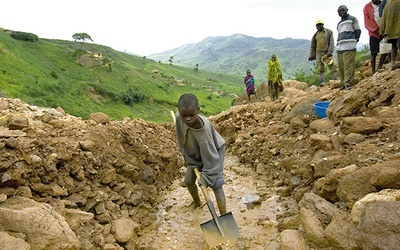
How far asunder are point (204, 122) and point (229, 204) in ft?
5.81

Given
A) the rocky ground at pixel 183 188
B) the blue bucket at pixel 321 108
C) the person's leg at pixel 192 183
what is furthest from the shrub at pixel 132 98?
the person's leg at pixel 192 183

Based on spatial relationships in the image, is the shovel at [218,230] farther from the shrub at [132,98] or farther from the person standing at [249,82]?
the shrub at [132,98]

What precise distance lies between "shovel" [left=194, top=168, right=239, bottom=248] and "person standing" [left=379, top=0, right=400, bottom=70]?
4438mm

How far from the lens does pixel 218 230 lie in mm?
3391

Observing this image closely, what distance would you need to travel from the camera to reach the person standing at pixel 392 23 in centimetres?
554

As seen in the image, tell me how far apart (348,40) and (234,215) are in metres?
4.84

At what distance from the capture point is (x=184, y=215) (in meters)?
4.44

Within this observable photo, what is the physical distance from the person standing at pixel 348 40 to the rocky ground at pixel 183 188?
991 mm

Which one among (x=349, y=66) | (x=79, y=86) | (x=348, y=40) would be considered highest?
(x=79, y=86)

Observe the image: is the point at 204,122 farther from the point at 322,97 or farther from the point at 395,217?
the point at 322,97

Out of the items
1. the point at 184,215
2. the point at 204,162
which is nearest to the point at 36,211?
the point at 204,162

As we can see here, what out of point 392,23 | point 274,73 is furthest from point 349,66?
point 274,73

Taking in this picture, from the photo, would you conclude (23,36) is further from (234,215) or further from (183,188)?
(234,215)

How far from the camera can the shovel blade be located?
336 centimetres
